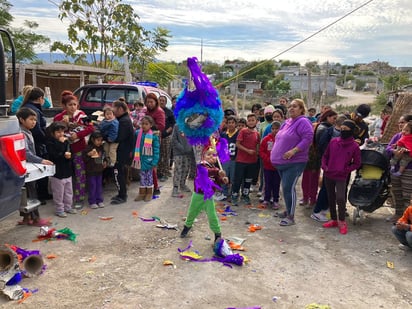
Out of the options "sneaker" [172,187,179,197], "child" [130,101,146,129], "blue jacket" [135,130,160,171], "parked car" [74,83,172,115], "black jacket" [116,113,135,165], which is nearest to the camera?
"black jacket" [116,113,135,165]

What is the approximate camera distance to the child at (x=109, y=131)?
5.99 metres

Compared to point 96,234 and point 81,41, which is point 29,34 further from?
point 96,234

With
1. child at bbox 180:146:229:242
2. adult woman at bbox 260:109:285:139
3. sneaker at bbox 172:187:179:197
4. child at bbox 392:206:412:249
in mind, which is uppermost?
adult woman at bbox 260:109:285:139

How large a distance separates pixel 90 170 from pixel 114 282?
8.43 feet

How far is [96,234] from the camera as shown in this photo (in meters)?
4.92

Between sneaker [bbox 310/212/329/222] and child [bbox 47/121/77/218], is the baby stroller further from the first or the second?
child [bbox 47/121/77/218]

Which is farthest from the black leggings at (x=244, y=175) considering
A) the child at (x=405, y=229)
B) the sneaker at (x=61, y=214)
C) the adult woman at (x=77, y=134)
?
the sneaker at (x=61, y=214)

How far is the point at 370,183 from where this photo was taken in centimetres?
554

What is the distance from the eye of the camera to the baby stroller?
5.50 metres

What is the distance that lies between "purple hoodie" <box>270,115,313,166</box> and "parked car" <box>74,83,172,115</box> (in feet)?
12.9

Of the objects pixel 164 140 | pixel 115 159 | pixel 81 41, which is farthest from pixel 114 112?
pixel 81 41

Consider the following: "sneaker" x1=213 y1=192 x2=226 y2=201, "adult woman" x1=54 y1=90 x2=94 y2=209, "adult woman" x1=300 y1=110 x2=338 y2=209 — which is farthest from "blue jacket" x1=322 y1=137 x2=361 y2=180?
"adult woman" x1=54 y1=90 x2=94 y2=209

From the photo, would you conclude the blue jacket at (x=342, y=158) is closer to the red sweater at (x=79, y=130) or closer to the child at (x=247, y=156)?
the child at (x=247, y=156)

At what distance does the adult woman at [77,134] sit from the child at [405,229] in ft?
15.2
